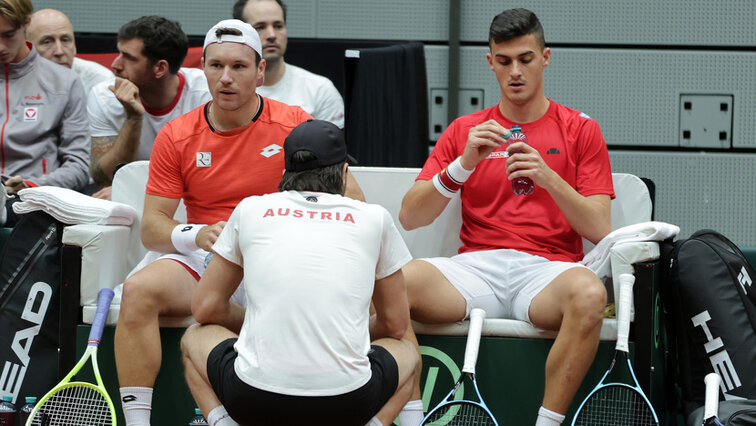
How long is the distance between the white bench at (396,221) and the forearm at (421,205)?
0.98 feet

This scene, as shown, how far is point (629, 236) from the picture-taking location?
3.32m

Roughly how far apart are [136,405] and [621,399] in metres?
1.56

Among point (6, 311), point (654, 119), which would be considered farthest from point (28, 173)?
point (654, 119)

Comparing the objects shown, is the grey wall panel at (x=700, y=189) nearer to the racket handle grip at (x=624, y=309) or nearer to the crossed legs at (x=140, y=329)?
the racket handle grip at (x=624, y=309)

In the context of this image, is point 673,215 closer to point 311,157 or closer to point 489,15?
point 489,15

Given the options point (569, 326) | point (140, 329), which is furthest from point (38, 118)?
point (569, 326)

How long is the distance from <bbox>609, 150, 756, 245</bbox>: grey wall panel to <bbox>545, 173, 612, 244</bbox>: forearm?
238 cm

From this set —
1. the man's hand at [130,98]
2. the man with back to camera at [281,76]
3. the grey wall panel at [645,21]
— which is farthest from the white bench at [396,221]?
the grey wall panel at [645,21]

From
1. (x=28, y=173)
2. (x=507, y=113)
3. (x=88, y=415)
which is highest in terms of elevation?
(x=507, y=113)

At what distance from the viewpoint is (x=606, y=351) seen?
10.7ft

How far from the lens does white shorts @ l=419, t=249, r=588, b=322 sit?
3.41m

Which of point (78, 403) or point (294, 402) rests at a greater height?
point (294, 402)

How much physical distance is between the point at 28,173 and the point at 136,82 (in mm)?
658

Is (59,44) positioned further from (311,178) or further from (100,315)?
(311,178)
